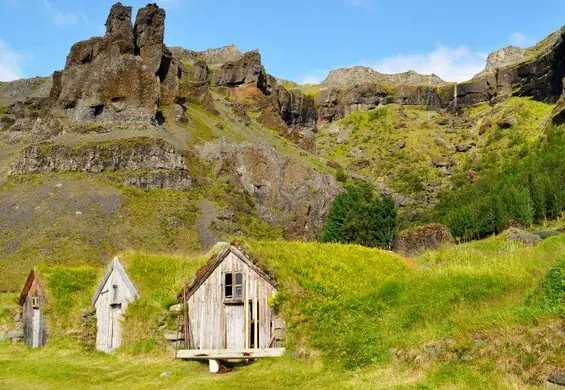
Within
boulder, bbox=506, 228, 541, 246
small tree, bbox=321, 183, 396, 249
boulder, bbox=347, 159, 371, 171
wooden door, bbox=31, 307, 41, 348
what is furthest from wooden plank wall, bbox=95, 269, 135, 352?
boulder, bbox=347, 159, 371, 171

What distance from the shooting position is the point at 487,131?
461 ft

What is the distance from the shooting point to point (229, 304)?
21.3 m

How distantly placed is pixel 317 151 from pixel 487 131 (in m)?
50.6

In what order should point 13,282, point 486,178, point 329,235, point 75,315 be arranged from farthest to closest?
point 486,178
point 329,235
point 13,282
point 75,315

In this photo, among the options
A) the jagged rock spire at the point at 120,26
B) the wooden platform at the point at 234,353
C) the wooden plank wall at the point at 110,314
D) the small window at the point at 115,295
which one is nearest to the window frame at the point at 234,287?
the wooden platform at the point at 234,353

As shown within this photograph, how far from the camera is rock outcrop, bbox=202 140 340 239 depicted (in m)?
96.8

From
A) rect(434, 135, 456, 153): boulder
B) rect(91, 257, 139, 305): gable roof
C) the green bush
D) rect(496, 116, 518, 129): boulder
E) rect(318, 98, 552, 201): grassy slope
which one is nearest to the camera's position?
rect(91, 257, 139, 305): gable roof

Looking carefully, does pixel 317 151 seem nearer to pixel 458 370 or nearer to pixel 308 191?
pixel 308 191

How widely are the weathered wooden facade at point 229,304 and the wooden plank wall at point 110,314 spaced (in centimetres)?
525

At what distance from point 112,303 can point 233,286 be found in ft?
29.6

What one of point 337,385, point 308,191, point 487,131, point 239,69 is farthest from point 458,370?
point 239,69

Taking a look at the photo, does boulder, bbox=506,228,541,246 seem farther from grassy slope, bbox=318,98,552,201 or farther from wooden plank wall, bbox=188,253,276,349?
grassy slope, bbox=318,98,552,201

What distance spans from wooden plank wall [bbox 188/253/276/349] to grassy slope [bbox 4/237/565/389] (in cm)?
92

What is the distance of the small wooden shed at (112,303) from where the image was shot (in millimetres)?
25906
